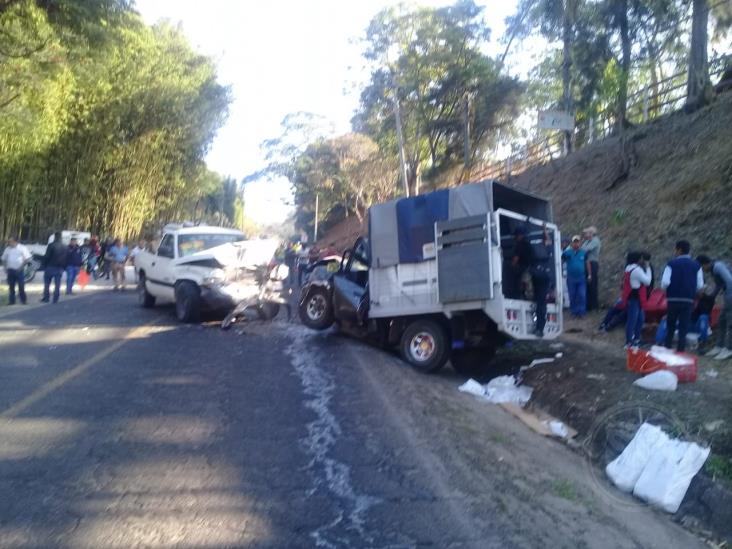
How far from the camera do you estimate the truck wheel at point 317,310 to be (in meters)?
13.6

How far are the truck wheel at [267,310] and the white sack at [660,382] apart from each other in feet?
27.2

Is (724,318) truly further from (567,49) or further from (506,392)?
(567,49)

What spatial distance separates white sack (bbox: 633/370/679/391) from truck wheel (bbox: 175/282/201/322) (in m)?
8.79

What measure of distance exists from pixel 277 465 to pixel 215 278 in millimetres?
8772

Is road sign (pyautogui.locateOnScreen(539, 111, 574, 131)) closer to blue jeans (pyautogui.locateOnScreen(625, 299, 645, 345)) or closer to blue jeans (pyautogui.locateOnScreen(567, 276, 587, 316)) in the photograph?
blue jeans (pyautogui.locateOnScreen(567, 276, 587, 316))

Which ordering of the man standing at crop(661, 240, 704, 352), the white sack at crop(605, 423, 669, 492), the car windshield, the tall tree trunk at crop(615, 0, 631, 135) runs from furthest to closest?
1. the tall tree trunk at crop(615, 0, 631, 135)
2. the car windshield
3. the man standing at crop(661, 240, 704, 352)
4. the white sack at crop(605, 423, 669, 492)

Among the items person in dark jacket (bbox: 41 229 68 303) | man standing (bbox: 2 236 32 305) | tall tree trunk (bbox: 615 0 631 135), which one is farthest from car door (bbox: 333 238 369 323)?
tall tree trunk (bbox: 615 0 631 135)

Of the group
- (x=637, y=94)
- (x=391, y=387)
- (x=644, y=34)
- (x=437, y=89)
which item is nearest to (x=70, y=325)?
(x=391, y=387)

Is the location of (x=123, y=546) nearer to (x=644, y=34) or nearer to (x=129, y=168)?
(x=644, y=34)

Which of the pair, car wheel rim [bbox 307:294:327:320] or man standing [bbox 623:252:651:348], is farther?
car wheel rim [bbox 307:294:327:320]

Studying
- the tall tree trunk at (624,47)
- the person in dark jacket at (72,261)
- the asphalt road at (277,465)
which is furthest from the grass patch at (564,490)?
the person in dark jacket at (72,261)

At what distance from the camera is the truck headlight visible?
14492mm

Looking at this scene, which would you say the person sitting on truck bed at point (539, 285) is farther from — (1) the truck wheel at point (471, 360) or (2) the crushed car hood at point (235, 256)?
(2) the crushed car hood at point (235, 256)

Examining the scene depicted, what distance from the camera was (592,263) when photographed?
14.2 m
